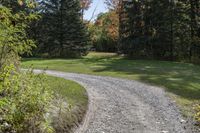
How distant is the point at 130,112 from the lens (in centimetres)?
1109

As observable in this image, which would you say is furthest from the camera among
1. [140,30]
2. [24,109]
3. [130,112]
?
[140,30]

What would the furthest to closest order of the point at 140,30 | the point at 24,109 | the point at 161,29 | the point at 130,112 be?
the point at 140,30 → the point at 161,29 → the point at 130,112 → the point at 24,109

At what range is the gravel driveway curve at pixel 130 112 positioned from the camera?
940 cm

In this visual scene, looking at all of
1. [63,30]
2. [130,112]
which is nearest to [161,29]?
[63,30]

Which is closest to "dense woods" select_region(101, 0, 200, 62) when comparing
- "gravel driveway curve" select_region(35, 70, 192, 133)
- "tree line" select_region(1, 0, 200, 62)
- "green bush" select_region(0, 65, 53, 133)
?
"tree line" select_region(1, 0, 200, 62)

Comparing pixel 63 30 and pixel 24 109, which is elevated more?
pixel 63 30

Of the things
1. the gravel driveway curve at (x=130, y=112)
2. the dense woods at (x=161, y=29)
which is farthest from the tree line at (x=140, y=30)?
the gravel driveway curve at (x=130, y=112)

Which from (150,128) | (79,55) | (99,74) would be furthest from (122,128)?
(79,55)

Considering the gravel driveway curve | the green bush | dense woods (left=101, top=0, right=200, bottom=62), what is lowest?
the gravel driveway curve

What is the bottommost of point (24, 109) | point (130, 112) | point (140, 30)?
point (130, 112)

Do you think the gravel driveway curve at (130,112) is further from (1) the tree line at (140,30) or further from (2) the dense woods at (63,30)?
(2) the dense woods at (63,30)

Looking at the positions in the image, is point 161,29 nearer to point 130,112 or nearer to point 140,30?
point 140,30

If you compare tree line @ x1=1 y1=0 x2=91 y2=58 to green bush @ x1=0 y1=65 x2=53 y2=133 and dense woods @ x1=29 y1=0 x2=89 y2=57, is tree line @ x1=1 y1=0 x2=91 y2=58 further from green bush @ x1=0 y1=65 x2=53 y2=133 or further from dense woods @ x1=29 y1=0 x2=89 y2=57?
green bush @ x1=0 y1=65 x2=53 y2=133

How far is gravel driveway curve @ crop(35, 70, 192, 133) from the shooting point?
9398mm
